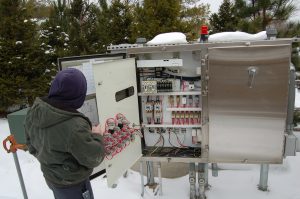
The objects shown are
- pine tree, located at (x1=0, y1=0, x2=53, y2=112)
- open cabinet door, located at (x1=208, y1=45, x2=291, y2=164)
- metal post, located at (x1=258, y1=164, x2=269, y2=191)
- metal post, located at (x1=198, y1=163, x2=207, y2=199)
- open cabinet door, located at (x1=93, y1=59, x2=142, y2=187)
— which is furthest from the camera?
pine tree, located at (x1=0, y1=0, x2=53, y2=112)

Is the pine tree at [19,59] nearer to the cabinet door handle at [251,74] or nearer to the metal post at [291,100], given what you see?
the cabinet door handle at [251,74]

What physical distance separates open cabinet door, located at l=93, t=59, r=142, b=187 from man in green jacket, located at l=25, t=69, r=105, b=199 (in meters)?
0.33

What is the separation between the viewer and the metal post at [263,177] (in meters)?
3.38

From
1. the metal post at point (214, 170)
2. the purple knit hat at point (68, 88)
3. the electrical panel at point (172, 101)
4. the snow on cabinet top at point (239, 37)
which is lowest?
the metal post at point (214, 170)

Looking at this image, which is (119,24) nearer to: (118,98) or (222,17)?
(222,17)

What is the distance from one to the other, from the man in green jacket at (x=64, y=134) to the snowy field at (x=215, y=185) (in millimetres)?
1707

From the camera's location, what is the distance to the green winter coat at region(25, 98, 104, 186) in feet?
5.75

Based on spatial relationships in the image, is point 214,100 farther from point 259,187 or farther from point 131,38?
point 131,38

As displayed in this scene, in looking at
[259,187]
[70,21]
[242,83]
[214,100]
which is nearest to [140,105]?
[214,100]

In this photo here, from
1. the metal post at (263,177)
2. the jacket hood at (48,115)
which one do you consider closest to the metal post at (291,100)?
the metal post at (263,177)

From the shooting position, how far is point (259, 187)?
11.7ft

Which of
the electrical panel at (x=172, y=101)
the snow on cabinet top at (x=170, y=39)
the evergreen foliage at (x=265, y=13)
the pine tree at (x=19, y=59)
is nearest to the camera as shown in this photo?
the snow on cabinet top at (x=170, y=39)

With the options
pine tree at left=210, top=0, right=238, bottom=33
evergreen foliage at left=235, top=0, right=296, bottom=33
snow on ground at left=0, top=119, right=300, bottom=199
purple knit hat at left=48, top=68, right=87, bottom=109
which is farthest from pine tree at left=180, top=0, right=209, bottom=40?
purple knit hat at left=48, top=68, right=87, bottom=109

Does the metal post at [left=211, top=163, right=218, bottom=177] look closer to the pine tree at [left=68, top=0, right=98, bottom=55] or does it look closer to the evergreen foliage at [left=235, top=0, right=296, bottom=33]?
the evergreen foliage at [left=235, top=0, right=296, bottom=33]
